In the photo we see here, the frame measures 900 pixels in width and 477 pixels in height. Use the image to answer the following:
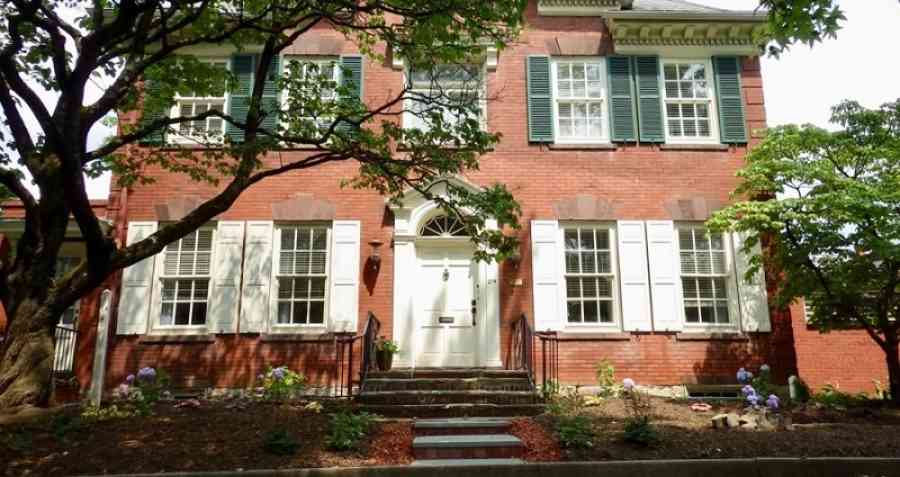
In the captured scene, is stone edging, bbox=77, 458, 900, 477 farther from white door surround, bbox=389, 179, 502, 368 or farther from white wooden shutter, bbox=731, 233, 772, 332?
white wooden shutter, bbox=731, 233, 772, 332

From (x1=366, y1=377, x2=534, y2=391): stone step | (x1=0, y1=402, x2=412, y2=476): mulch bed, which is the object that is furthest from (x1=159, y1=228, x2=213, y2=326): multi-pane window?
(x1=366, y1=377, x2=534, y2=391): stone step

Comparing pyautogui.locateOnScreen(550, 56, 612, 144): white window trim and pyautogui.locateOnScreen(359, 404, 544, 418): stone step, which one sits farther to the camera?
pyautogui.locateOnScreen(550, 56, 612, 144): white window trim

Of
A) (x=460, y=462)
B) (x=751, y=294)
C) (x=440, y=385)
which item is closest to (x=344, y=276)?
(x=440, y=385)

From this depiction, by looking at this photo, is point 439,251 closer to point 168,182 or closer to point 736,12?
point 168,182

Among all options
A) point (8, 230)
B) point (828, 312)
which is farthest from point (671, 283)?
point (8, 230)

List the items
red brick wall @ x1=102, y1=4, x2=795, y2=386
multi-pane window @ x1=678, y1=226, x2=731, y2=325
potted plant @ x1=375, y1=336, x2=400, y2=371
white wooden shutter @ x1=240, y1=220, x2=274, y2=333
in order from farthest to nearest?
multi-pane window @ x1=678, y1=226, x2=731, y2=325 → white wooden shutter @ x1=240, y1=220, x2=274, y2=333 → red brick wall @ x1=102, y1=4, x2=795, y2=386 → potted plant @ x1=375, y1=336, x2=400, y2=371

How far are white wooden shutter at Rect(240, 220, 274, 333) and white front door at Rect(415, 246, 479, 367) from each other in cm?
244

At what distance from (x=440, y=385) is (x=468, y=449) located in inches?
88.6

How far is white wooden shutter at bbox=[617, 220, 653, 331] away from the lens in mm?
10148

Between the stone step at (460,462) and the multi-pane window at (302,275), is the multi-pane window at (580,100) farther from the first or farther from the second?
the stone step at (460,462)

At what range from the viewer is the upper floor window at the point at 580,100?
10969 mm

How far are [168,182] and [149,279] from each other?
1650mm

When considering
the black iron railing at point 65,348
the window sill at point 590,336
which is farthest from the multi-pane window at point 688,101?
the black iron railing at point 65,348

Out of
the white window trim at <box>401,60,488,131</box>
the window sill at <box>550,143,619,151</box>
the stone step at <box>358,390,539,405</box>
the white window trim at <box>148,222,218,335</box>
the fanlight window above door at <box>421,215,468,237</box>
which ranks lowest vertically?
the stone step at <box>358,390,539,405</box>
